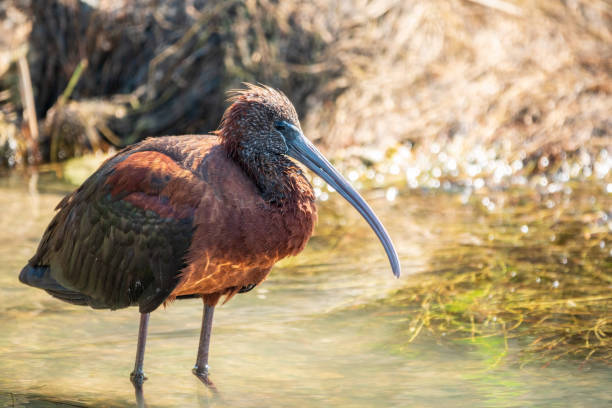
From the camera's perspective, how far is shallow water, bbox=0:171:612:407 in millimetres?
4473

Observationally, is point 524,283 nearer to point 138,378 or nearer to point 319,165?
point 319,165

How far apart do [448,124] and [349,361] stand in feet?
22.6

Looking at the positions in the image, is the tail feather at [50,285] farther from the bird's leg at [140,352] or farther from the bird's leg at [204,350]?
the bird's leg at [204,350]

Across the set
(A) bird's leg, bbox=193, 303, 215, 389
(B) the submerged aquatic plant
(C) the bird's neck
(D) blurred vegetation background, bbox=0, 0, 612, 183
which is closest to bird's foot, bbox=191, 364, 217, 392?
(A) bird's leg, bbox=193, 303, 215, 389

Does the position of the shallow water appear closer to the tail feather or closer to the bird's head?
the tail feather

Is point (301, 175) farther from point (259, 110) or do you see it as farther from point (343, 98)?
point (343, 98)

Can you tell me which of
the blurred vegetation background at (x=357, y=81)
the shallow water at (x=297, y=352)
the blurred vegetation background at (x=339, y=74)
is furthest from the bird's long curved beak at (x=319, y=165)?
the blurred vegetation background at (x=339, y=74)

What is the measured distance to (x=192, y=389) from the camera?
4.61 metres

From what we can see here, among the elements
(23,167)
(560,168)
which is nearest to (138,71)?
(23,167)

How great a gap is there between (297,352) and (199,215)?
4.55 feet

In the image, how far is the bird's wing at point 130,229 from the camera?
13.6 ft

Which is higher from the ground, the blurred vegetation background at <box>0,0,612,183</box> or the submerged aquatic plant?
the blurred vegetation background at <box>0,0,612,183</box>

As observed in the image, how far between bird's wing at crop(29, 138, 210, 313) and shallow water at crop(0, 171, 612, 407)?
52cm

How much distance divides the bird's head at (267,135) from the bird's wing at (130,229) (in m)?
0.19
